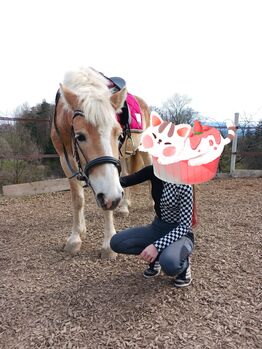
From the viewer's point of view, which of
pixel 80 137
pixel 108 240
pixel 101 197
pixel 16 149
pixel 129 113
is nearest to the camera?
pixel 101 197

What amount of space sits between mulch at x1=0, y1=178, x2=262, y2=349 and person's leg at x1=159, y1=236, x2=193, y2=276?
0.70 ft

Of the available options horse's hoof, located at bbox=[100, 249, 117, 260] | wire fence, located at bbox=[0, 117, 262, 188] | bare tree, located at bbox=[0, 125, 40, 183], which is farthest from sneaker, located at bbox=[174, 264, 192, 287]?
bare tree, located at bbox=[0, 125, 40, 183]

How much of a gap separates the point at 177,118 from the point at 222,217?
5479mm

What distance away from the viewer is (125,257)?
296cm

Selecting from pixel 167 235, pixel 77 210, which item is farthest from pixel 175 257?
pixel 77 210

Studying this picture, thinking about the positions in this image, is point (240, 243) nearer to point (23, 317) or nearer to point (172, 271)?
point (172, 271)

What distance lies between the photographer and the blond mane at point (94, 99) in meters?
2.16

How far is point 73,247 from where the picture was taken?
10.2 feet

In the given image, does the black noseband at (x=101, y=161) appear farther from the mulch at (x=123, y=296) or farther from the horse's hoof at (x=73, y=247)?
the horse's hoof at (x=73, y=247)

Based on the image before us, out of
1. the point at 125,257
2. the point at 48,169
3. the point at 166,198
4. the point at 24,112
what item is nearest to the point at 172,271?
the point at 166,198

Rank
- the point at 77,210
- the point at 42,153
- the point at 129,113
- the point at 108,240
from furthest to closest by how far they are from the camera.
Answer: the point at 42,153 < the point at 77,210 < the point at 129,113 < the point at 108,240

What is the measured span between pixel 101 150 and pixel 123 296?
106cm

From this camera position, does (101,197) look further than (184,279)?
No

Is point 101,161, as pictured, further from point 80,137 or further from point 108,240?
point 108,240
